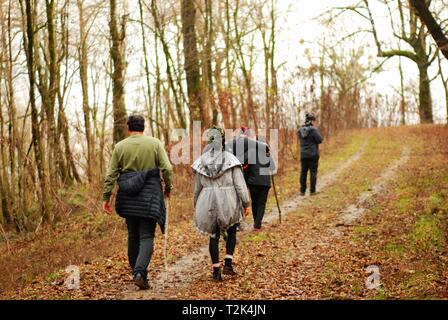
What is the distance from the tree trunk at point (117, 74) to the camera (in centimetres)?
1717

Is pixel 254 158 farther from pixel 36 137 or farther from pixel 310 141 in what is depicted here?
pixel 36 137

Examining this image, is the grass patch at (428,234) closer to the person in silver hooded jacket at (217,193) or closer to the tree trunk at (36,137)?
the person in silver hooded jacket at (217,193)

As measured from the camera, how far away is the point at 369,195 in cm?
1387

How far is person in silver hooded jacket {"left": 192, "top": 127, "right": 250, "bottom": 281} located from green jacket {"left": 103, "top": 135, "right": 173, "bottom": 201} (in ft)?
1.84

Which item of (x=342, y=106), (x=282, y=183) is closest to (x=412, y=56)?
(x=342, y=106)

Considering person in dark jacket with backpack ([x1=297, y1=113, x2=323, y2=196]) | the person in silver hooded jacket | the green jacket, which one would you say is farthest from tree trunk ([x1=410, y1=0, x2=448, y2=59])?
person in dark jacket with backpack ([x1=297, y1=113, x2=323, y2=196])

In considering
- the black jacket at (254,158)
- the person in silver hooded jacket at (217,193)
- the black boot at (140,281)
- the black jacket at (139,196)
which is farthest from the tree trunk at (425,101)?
the black boot at (140,281)

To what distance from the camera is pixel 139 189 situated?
660 centimetres

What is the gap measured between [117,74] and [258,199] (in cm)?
878

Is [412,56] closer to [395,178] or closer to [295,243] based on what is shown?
[395,178]

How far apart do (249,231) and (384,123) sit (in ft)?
141

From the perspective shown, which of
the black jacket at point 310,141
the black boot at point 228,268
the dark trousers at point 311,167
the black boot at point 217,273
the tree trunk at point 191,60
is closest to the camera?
the black boot at point 217,273

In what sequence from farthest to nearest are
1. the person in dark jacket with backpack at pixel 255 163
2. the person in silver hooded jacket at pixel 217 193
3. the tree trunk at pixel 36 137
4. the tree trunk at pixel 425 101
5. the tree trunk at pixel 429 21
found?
the tree trunk at pixel 425 101 < the tree trunk at pixel 36 137 < the person in dark jacket with backpack at pixel 255 163 < the tree trunk at pixel 429 21 < the person in silver hooded jacket at pixel 217 193

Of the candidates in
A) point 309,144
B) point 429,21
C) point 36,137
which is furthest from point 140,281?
point 309,144
